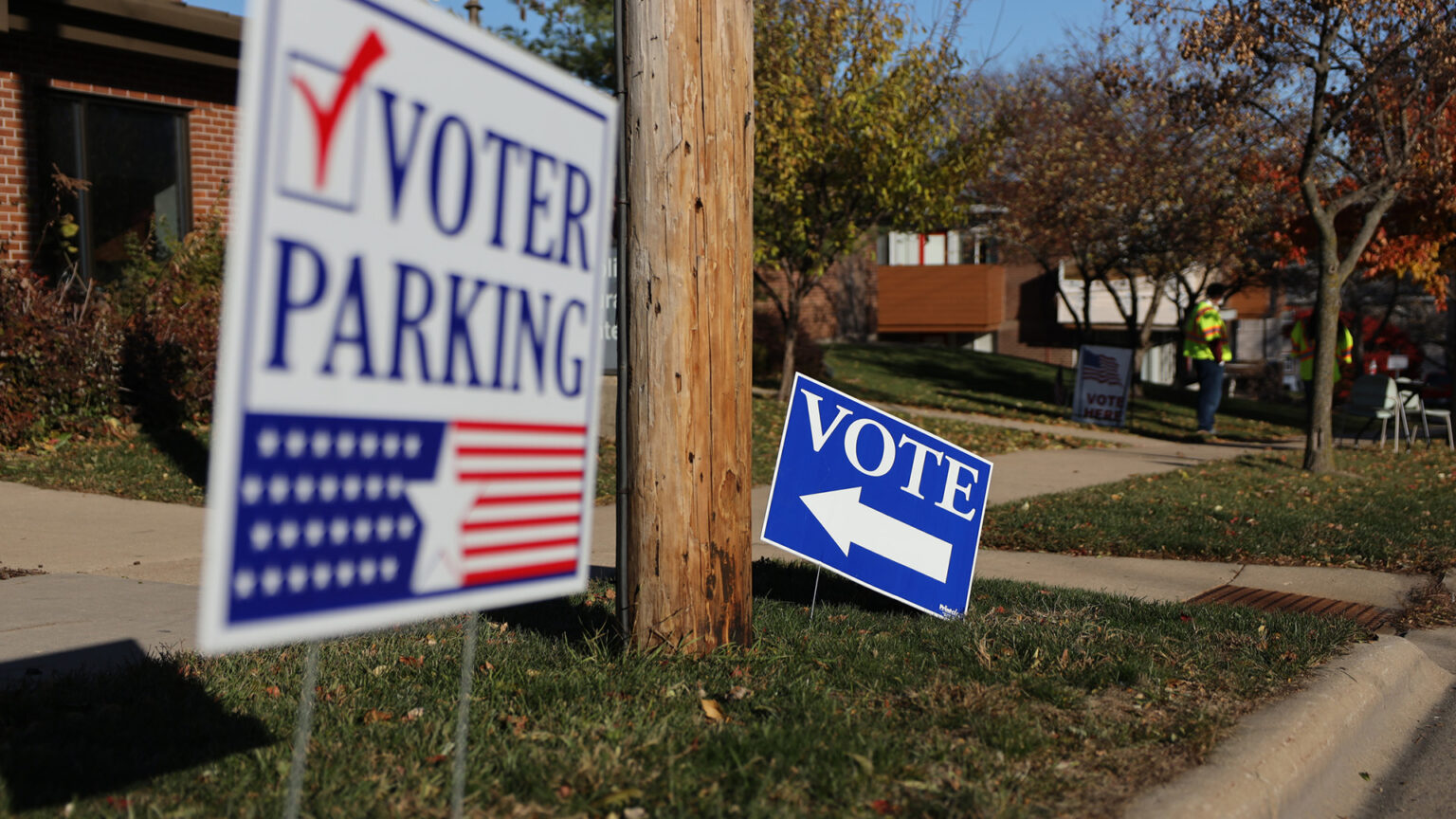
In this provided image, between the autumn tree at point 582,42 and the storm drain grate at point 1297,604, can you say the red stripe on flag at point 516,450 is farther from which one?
the autumn tree at point 582,42

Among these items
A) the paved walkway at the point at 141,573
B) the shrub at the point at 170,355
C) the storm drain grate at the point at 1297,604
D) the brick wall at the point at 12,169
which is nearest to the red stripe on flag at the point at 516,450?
the paved walkway at the point at 141,573

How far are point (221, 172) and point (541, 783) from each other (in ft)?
40.7

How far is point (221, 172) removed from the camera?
44.9ft

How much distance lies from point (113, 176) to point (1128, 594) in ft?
37.4

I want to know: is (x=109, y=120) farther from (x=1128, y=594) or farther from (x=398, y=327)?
(x=398, y=327)

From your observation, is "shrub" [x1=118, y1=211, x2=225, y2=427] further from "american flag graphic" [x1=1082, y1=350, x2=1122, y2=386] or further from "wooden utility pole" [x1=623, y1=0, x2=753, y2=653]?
"american flag graphic" [x1=1082, y1=350, x2=1122, y2=386]

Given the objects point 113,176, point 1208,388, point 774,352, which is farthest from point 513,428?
point 774,352

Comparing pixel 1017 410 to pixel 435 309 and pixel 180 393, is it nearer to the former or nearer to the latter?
pixel 180 393

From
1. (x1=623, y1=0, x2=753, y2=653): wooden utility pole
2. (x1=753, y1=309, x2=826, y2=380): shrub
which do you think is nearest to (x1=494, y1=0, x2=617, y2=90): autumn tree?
(x1=753, y1=309, x2=826, y2=380): shrub

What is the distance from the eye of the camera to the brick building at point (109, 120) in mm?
11719

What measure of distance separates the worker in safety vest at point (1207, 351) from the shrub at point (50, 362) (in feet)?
43.2

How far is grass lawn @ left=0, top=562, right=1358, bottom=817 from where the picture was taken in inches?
120

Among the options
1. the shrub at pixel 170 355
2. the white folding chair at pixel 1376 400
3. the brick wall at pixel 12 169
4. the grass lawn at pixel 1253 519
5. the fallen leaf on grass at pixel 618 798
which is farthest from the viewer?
the white folding chair at pixel 1376 400

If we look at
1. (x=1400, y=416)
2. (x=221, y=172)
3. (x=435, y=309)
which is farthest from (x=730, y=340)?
(x=1400, y=416)
